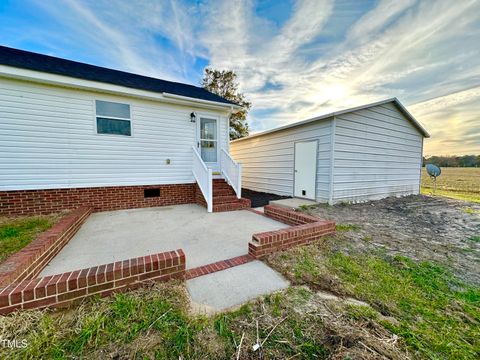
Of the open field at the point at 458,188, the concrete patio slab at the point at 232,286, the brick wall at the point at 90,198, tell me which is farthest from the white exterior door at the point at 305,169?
the open field at the point at 458,188

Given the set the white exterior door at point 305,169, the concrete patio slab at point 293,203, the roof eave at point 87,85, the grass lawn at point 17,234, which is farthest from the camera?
the white exterior door at point 305,169

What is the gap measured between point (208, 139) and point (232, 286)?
585cm

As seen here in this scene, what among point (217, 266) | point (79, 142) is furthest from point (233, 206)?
point (79, 142)

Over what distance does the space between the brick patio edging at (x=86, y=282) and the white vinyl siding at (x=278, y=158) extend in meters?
6.17

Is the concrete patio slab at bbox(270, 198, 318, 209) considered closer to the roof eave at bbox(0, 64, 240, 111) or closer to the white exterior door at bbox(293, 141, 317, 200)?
the white exterior door at bbox(293, 141, 317, 200)

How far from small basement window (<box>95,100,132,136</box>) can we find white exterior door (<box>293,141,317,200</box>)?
628 centimetres

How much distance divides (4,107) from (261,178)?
358 inches

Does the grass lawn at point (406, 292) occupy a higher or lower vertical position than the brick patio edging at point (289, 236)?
lower

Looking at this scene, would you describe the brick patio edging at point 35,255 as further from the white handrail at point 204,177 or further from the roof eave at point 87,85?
the roof eave at point 87,85

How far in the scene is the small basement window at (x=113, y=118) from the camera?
5441 mm

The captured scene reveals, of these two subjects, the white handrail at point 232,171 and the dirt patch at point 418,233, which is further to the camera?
the white handrail at point 232,171

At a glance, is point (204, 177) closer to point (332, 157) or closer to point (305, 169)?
point (305, 169)

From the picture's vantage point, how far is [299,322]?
5.24 ft

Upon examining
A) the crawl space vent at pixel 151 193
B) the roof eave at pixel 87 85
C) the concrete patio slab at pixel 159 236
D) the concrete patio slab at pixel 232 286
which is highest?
the roof eave at pixel 87 85
